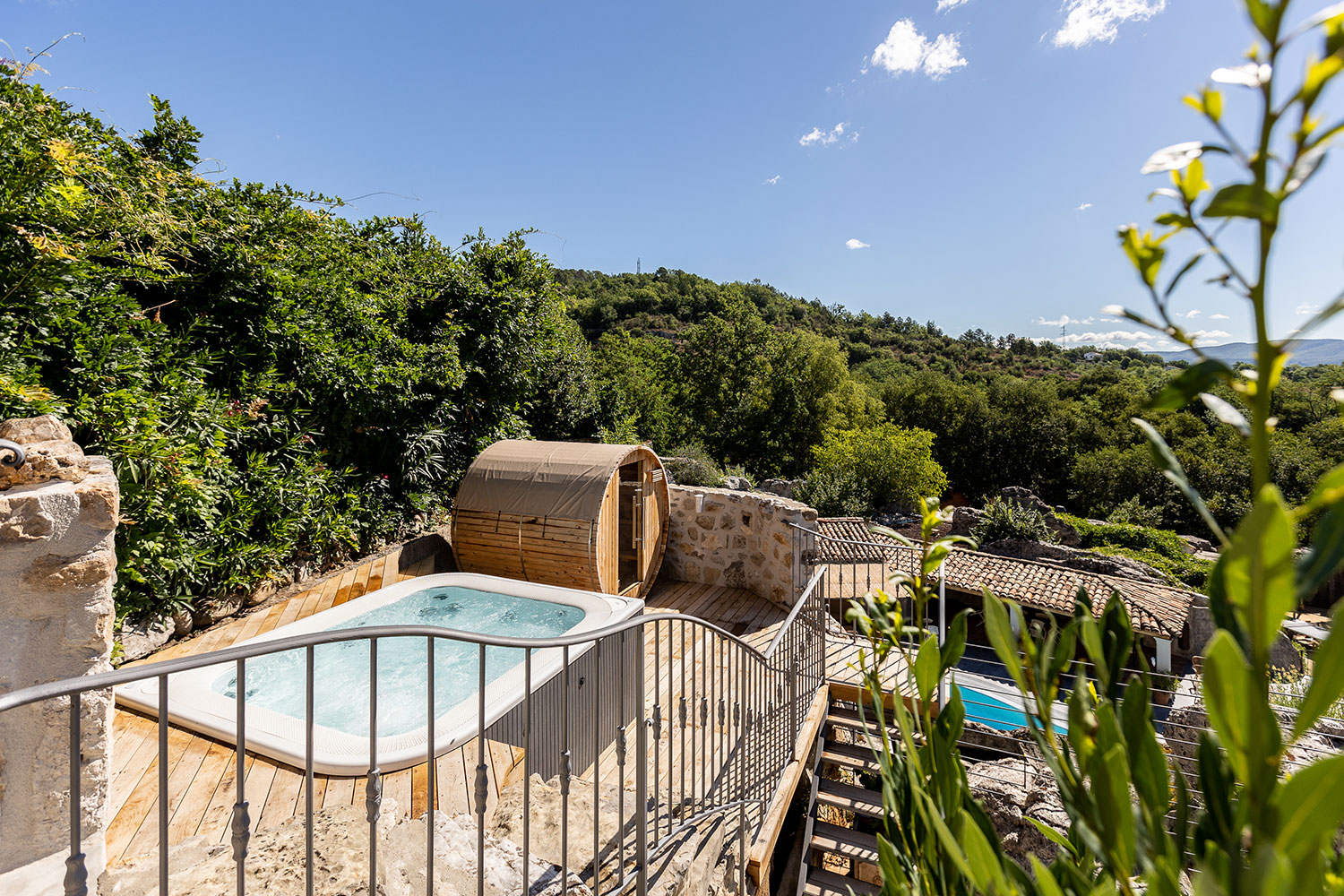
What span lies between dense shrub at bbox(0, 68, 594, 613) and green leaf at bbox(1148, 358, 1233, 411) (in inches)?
182

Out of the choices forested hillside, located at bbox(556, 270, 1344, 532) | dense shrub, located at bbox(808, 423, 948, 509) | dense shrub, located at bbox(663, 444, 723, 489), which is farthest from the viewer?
forested hillside, located at bbox(556, 270, 1344, 532)

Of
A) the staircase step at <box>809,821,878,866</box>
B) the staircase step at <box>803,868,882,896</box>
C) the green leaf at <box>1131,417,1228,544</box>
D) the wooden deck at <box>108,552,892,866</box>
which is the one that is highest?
the green leaf at <box>1131,417,1228,544</box>

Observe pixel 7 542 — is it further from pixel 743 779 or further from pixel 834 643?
pixel 834 643

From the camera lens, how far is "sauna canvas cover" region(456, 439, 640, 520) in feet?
19.4

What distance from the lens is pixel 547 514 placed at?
596 cm

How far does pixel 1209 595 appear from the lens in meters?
0.40

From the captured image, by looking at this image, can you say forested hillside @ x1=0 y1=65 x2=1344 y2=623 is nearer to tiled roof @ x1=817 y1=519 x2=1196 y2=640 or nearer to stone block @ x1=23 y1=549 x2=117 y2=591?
stone block @ x1=23 y1=549 x2=117 y2=591

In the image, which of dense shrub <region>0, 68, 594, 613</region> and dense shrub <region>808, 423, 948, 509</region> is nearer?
dense shrub <region>0, 68, 594, 613</region>

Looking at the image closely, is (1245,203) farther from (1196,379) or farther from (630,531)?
(630,531)

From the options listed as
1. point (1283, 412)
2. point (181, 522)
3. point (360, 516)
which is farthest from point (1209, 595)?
point (1283, 412)

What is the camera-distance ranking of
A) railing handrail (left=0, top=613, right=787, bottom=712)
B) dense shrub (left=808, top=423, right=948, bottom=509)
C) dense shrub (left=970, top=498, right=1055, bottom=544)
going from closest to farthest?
railing handrail (left=0, top=613, right=787, bottom=712) < dense shrub (left=970, top=498, right=1055, bottom=544) < dense shrub (left=808, top=423, right=948, bottom=509)

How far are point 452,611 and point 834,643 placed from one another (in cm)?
374

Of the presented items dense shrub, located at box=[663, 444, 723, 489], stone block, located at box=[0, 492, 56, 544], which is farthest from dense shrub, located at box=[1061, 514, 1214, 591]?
stone block, located at box=[0, 492, 56, 544]

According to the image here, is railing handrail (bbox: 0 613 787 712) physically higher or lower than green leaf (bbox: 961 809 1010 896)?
lower
